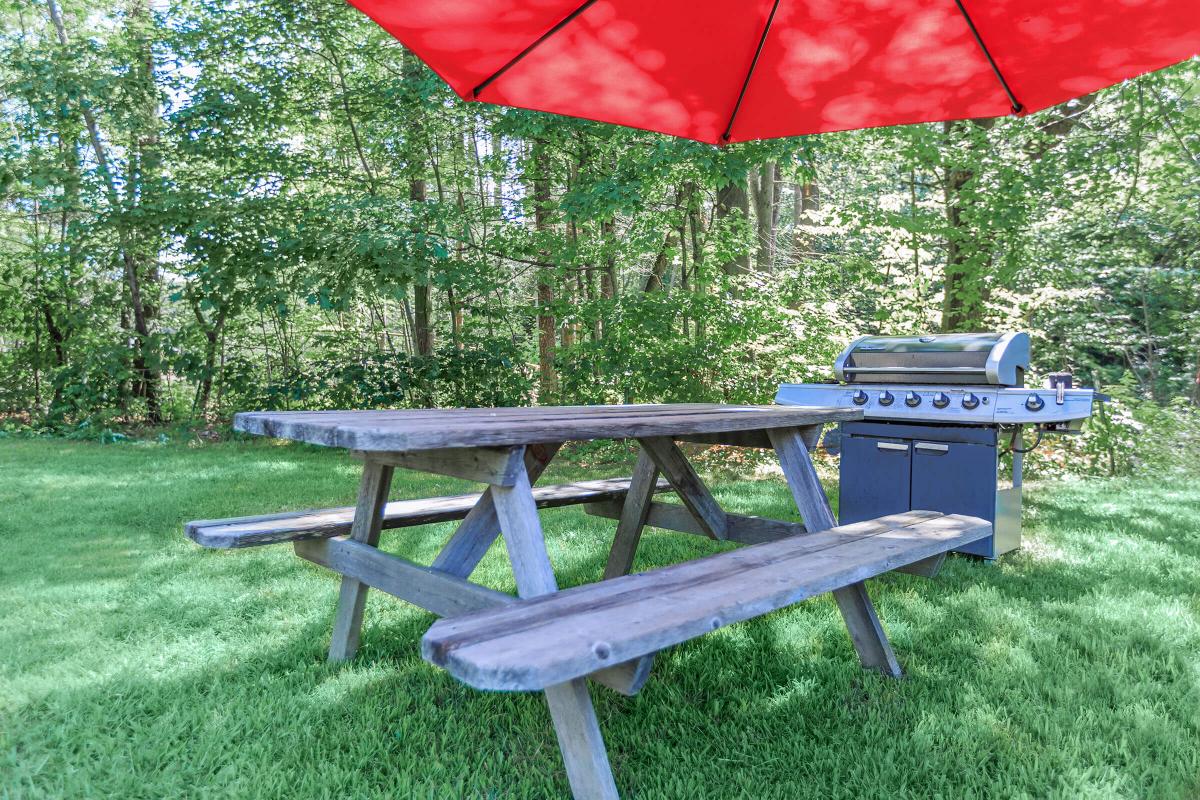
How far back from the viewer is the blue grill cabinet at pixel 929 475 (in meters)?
3.66

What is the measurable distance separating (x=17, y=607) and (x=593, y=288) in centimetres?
743

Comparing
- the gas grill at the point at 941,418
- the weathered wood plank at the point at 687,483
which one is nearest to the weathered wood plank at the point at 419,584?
the weathered wood plank at the point at 687,483

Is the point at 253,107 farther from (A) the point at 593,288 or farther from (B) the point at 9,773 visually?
(B) the point at 9,773

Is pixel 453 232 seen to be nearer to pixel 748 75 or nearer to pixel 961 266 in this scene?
pixel 961 266

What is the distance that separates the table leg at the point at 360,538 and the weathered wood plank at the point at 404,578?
0.28 ft

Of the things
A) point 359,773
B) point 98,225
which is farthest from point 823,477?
point 98,225

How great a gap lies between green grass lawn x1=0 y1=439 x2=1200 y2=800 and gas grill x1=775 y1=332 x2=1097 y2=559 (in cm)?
38

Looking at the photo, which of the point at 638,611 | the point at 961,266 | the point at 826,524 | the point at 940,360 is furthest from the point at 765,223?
the point at 638,611

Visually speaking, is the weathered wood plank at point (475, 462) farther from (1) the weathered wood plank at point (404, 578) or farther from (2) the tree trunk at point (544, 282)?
(2) the tree trunk at point (544, 282)

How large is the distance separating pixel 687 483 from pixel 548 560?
113 centimetres

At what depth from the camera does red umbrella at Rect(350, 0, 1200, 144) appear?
220 cm

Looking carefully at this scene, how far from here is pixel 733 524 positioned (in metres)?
2.96

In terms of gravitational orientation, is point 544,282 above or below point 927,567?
above

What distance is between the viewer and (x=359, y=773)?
1790mm
